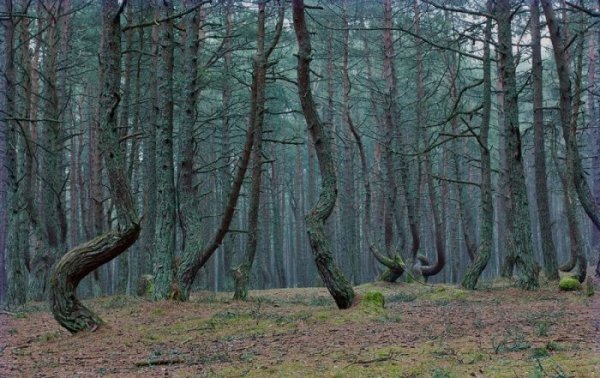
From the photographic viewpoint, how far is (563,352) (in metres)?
4.91

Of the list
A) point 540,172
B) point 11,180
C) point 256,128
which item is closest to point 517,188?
point 540,172

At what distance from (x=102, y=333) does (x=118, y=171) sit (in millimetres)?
2179

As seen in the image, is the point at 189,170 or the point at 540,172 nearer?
the point at 189,170

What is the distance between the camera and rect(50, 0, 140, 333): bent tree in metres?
7.76

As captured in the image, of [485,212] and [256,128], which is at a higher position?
[256,128]

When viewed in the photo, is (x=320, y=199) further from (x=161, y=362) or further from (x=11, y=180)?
(x=11, y=180)

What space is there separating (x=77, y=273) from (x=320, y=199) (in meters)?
3.85

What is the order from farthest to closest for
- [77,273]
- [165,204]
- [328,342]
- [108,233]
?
[165,204] → [108,233] → [77,273] → [328,342]

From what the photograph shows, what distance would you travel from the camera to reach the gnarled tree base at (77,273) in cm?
773

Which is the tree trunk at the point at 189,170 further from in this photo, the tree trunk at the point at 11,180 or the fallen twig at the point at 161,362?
the fallen twig at the point at 161,362

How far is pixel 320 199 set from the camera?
954cm

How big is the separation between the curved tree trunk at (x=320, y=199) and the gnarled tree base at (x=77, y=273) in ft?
9.03

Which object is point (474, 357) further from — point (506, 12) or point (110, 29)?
point (506, 12)

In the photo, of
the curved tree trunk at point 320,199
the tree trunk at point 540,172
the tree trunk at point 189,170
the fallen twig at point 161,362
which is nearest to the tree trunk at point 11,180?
the tree trunk at point 189,170
